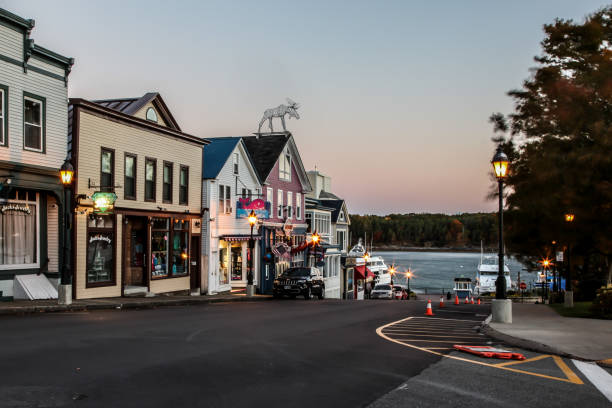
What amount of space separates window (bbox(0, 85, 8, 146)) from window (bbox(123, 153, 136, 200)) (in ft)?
23.1

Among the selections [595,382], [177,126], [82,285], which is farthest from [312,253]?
[595,382]

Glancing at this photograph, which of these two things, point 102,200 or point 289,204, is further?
point 289,204

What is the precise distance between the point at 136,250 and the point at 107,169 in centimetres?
470

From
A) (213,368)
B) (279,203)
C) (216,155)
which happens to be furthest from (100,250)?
(279,203)

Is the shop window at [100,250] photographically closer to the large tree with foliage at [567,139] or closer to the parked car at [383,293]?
the large tree with foliage at [567,139]

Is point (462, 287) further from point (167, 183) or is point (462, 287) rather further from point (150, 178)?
point (150, 178)

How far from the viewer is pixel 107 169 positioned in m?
26.4

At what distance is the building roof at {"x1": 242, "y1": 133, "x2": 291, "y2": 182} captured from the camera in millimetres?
43344

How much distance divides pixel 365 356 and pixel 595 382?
4026mm

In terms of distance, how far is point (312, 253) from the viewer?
51.2 meters

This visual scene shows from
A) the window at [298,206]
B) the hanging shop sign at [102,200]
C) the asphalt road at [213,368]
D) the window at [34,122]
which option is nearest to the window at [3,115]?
the window at [34,122]

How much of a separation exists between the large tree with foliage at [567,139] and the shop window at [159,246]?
17.0 m

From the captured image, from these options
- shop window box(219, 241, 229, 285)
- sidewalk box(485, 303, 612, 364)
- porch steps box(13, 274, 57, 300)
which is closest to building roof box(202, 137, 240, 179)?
shop window box(219, 241, 229, 285)

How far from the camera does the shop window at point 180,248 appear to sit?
32.1 m
